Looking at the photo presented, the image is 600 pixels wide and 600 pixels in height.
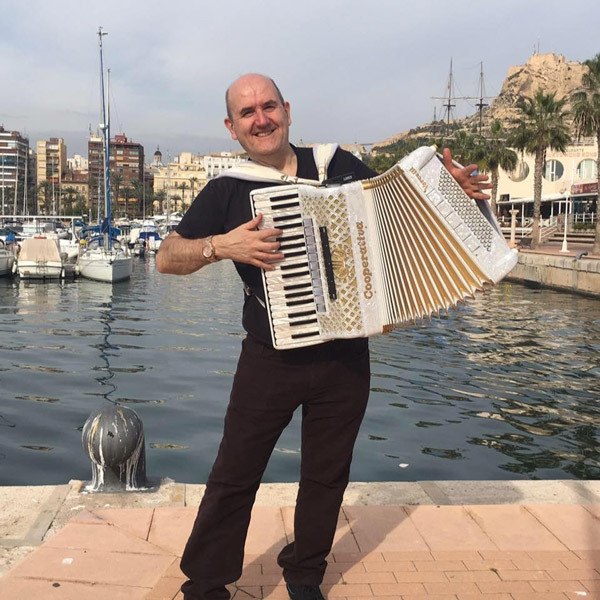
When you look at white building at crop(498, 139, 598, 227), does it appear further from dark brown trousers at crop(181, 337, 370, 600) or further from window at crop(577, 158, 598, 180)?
dark brown trousers at crop(181, 337, 370, 600)

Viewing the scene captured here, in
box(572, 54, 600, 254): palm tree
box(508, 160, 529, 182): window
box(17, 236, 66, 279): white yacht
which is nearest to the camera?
box(17, 236, 66, 279): white yacht

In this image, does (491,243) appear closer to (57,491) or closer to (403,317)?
(403,317)

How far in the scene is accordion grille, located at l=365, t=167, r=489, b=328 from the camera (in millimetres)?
3078

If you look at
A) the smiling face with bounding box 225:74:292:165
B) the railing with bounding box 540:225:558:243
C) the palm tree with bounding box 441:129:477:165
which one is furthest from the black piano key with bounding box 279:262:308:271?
the palm tree with bounding box 441:129:477:165

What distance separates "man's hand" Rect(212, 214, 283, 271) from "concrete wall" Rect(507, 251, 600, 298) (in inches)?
988

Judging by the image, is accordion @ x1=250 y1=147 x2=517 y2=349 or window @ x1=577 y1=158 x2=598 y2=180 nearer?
accordion @ x1=250 y1=147 x2=517 y2=349

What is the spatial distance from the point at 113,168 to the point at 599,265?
183 metres

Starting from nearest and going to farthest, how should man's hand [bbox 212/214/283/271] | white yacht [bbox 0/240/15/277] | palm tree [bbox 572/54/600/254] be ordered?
man's hand [bbox 212/214/283/271], white yacht [bbox 0/240/15/277], palm tree [bbox 572/54/600/254]

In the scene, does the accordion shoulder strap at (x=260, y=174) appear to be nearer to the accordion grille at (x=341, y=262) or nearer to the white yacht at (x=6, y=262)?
the accordion grille at (x=341, y=262)

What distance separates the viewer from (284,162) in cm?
321

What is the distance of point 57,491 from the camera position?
4.74m

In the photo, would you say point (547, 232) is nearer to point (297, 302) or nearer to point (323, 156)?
point (323, 156)

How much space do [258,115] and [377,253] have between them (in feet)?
2.42

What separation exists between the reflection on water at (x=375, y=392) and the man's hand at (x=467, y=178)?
483 centimetres
